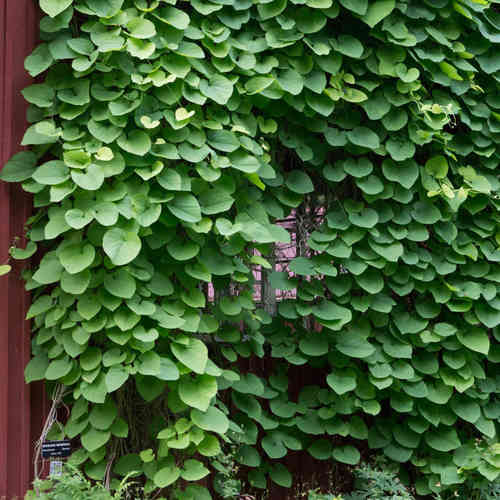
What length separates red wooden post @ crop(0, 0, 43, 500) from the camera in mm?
2336

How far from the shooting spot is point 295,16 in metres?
2.64

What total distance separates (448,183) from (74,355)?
1.59m

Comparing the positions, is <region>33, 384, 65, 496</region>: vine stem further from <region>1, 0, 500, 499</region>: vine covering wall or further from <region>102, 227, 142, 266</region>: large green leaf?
<region>102, 227, 142, 266</region>: large green leaf

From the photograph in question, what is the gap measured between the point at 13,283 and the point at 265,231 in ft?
2.83

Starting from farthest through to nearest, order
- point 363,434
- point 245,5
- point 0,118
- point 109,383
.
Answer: point 363,434
point 245,5
point 0,118
point 109,383

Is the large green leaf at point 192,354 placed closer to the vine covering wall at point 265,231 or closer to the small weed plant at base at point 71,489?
the vine covering wall at point 265,231

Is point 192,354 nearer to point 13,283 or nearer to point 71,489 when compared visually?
point 71,489

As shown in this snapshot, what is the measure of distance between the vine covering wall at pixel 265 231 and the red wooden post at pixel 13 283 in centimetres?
6

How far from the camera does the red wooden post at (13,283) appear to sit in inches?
92.0

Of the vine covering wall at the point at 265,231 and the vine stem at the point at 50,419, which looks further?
the vine stem at the point at 50,419

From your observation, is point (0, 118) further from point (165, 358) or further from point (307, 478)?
point (307, 478)

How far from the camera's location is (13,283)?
239 cm

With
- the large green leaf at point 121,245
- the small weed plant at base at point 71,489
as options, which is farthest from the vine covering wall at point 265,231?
the small weed plant at base at point 71,489

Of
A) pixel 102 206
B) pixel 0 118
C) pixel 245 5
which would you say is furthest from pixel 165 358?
pixel 245 5
